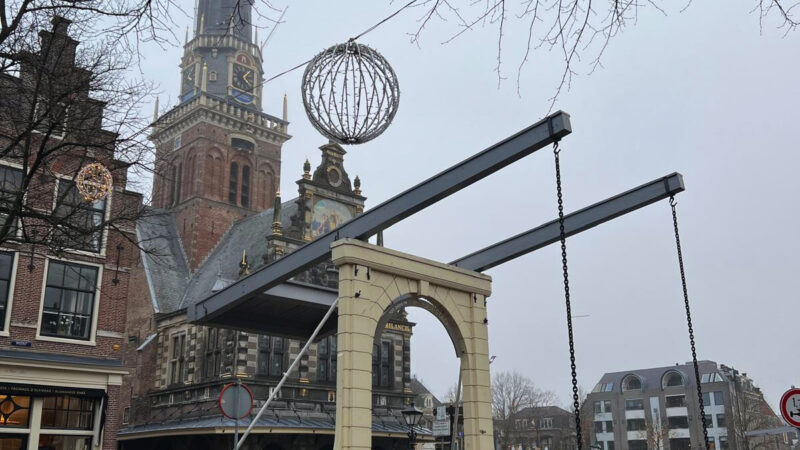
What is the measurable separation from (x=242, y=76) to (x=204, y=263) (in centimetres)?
1373

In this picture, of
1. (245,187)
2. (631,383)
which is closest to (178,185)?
(245,187)

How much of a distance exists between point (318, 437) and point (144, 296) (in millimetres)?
12768

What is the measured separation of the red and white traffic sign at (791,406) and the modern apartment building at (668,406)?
58.9 m

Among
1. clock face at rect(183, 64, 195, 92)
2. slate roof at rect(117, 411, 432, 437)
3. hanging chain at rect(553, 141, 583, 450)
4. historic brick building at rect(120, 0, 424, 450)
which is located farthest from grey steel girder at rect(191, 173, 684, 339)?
clock face at rect(183, 64, 195, 92)

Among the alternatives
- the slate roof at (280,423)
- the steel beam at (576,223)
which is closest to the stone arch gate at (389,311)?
the steel beam at (576,223)

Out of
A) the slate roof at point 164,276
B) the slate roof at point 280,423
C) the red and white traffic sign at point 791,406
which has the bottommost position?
the red and white traffic sign at point 791,406

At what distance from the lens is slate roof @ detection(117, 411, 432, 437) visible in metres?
27.6

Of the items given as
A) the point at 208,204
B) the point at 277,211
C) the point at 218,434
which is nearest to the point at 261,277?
the point at 218,434

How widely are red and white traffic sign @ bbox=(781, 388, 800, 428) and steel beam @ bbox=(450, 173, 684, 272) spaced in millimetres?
3139

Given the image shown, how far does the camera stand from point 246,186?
4512 cm

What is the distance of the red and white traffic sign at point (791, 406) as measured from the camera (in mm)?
9906

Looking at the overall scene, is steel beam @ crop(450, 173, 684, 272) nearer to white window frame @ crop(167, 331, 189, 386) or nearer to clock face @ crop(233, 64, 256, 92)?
white window frame @ crop(167, 331, 189, 386)

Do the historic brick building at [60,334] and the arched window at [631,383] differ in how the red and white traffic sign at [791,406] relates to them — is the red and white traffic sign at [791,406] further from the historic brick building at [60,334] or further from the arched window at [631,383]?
the arched window at [631,383]

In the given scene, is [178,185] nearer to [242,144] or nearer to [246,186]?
[246,186]
